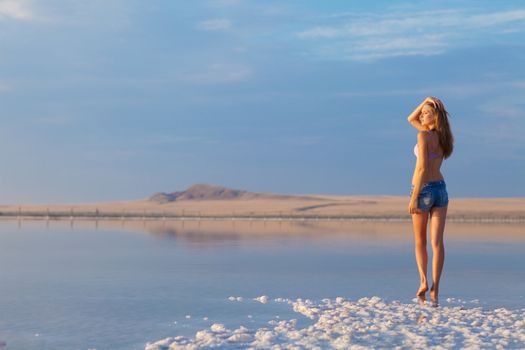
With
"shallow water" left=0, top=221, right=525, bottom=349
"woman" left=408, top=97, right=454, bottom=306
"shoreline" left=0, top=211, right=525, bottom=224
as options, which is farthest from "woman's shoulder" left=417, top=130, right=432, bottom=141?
"shoreline" left=0, top=211, right=525, bottom=224

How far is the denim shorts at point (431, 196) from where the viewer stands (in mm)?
7938

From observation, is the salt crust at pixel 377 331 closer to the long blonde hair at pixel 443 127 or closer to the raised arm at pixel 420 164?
the raised arm at pixel 420 164

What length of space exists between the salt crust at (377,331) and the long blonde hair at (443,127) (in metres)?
1.82

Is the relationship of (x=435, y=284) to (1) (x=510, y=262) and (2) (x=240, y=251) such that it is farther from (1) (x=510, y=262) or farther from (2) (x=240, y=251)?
(2) (x=240, y=251)

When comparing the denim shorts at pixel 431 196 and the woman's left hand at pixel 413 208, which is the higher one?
the denim shorts at pixel 431 196

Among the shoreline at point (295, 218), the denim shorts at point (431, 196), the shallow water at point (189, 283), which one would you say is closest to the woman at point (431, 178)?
the denim shorts at point (431, 196)

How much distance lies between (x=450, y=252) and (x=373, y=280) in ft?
16.8

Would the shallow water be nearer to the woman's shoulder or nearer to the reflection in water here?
the woman's shoulder

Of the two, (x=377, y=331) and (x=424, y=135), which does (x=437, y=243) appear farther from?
(x=377, y=331)

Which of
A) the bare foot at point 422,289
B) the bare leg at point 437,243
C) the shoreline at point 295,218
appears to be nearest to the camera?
the bare foot at point 422,289

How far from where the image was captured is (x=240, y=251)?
1367cm

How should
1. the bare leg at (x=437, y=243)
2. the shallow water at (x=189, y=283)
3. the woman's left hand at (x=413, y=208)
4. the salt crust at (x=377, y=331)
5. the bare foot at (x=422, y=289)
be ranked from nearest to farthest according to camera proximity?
the salt crust at (x=377, y=331)
the shallow water at (x=189, y=283)
the bare foot at (x=422, y=289)
the bare leg at (x=437, y=243)
the woman's left hand at (x=413, y=208)

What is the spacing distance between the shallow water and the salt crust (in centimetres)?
27

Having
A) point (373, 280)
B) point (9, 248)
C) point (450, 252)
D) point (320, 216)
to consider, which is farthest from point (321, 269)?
point (320, 216)
